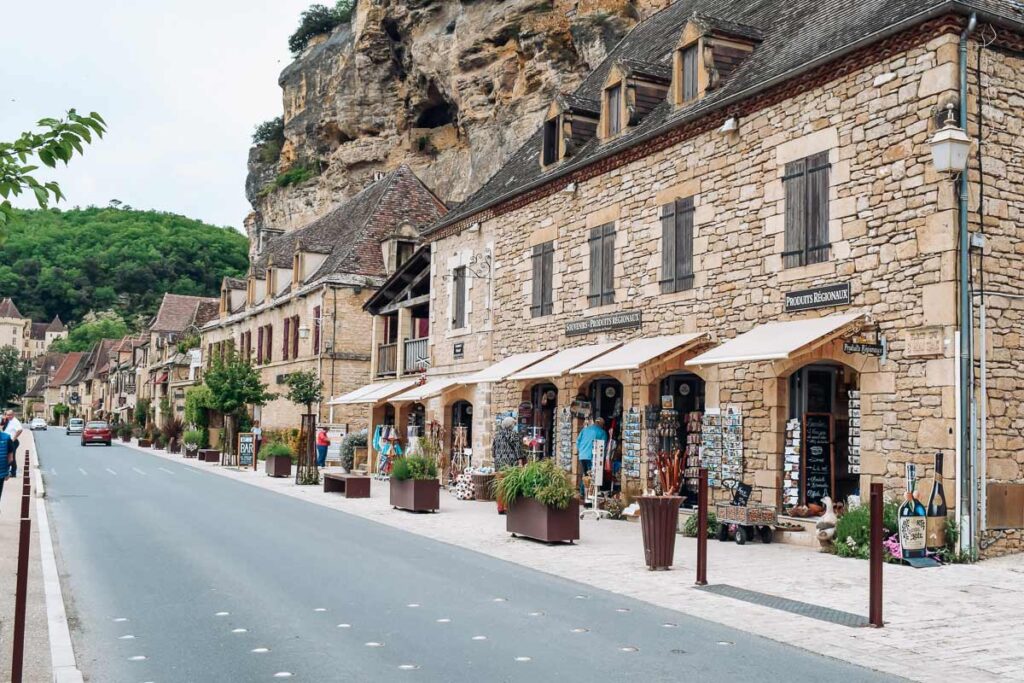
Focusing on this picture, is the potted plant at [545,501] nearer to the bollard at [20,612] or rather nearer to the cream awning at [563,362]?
the cream awning at [563,362]

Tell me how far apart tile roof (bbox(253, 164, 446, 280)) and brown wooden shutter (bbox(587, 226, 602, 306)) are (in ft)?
58.4

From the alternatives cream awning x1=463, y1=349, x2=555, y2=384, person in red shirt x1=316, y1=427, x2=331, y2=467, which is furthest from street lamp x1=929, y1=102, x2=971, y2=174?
person in red shirt x1=316, y1=427, x2=331, y2=467

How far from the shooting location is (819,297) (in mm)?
12508

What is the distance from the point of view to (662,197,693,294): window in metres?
15.3

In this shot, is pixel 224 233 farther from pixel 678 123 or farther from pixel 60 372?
pixel 678 123

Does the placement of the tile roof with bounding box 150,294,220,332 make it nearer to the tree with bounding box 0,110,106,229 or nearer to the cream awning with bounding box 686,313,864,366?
the cream awning with bounding box 686,313,864,366

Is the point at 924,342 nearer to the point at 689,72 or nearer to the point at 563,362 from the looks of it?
the point at 689,72

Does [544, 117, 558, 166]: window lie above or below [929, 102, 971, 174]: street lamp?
above

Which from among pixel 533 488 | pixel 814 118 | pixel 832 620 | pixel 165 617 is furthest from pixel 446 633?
pixel 814 118

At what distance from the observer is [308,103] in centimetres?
5503

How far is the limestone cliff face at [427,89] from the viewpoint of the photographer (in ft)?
114

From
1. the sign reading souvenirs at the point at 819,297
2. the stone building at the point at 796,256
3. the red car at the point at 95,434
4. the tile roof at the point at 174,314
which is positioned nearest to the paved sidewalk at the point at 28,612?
the stone building at the point at 796,256

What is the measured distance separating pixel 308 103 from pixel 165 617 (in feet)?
167

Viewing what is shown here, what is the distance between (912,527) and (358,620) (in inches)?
249
